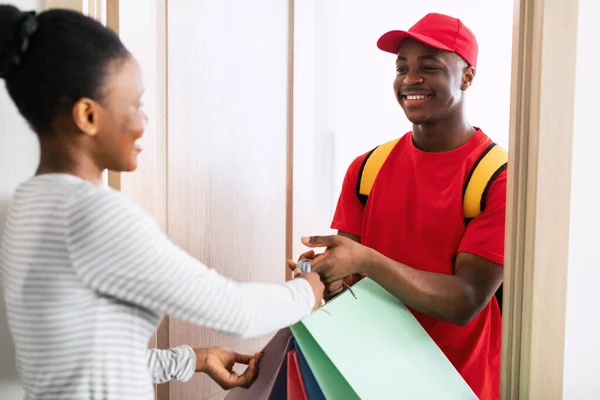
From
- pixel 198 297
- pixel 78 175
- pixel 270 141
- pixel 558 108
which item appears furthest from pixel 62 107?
pixel 270 141

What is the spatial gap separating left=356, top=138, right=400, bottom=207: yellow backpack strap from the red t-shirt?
0.09ft

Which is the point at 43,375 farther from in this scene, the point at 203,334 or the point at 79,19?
the point at 203,334

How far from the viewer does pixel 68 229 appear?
25.6 inches

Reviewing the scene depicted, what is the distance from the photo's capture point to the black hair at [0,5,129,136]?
666 mm

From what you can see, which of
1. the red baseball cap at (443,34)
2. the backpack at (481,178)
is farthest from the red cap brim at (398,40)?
the backpack at (481,178)

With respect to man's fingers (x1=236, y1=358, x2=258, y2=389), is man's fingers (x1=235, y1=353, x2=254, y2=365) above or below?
above

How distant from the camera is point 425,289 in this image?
1090 mm

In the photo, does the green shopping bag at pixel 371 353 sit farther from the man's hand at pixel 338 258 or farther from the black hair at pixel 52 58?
the black hair at pixel 52 58

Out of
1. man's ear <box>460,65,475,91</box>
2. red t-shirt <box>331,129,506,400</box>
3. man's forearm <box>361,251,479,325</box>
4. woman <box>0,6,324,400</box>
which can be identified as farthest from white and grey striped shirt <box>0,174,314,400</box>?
man's ear <box>460,65,475,91</box>

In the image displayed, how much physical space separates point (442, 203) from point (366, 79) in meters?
1.08

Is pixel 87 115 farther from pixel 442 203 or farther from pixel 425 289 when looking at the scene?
pixel 442 203

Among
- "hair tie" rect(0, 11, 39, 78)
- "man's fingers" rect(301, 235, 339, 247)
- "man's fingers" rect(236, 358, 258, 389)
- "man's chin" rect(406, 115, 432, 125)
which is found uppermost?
"hair tie" rect(0, 11, 39, 78)

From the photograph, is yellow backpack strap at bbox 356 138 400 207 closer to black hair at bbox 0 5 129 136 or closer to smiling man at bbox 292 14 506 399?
smiling man at bbox 292 14 506 399

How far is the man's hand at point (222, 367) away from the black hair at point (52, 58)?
45 centimetres
